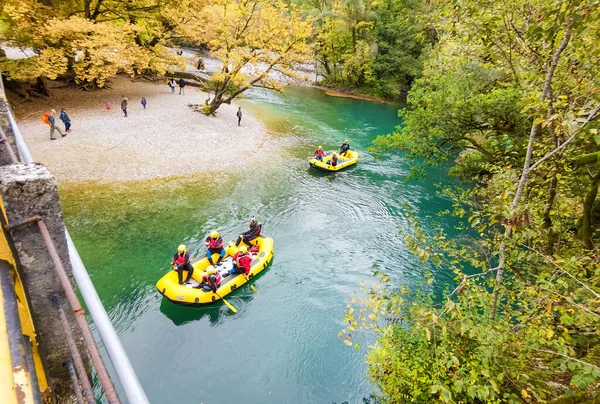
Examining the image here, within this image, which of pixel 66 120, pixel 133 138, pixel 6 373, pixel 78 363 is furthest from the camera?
pixel 133 138

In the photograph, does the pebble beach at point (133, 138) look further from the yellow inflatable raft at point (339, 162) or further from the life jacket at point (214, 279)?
the life jacket at point (214, 279)

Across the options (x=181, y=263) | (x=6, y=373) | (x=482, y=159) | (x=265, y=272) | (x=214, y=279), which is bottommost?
(x=265, y=272)

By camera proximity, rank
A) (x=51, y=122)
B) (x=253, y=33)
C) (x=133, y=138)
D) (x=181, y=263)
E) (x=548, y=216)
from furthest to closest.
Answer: (x=253, y=33) → (x=133, y=138) → (x=51, y=122) → (x=181, y=263) → (x=548, y=216)

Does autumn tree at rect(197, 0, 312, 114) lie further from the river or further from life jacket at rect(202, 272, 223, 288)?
life jacket at rect(202, 272, 223, 288)

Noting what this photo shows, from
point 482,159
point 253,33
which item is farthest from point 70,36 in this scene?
point 482,159

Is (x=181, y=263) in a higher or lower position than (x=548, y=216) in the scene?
lower

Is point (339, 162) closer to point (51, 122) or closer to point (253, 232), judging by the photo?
point (253, 232)

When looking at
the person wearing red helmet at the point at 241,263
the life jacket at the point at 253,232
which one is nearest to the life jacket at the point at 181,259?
the person wearing red helmet at the point at 241,263
